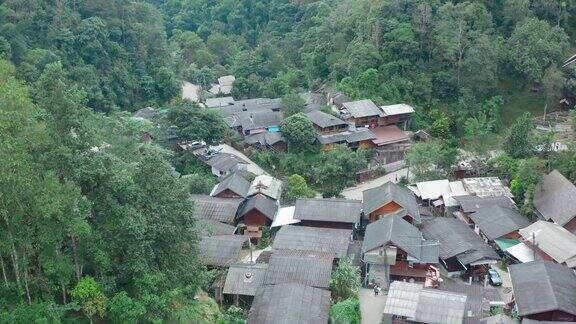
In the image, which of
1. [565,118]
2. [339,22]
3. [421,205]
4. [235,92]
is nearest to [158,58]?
[235,92]

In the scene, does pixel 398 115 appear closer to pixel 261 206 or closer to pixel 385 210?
pixel 385 210

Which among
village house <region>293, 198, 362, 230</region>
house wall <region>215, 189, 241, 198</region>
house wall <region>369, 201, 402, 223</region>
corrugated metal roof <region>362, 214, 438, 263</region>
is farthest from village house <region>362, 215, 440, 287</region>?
house wall <region>215, 189, 241, 198</region>

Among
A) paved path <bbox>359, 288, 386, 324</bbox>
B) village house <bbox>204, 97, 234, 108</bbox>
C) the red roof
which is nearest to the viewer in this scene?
paved path <bbox>359, 288, 386, 324</bbox>

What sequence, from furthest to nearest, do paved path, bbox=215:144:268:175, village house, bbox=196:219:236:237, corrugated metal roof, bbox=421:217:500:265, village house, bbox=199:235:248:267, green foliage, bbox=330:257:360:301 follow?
1. paved path, bbox=215:144:268:175
2. village house, bbox=196:219:236:237
3. corrugated metal roof, bbox=421:217:500:265
4. village house, bbox=199:235:248:267
5. green foliage, bbox=330:257:360:301

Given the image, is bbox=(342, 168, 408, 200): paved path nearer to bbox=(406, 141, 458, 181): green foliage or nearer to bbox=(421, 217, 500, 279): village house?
bbox=(406, 141, 458, 181): green foliage

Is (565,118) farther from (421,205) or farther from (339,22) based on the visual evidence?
(339,22)

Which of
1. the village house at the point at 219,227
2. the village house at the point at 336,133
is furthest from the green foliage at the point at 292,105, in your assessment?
the village house at the point at 219,227

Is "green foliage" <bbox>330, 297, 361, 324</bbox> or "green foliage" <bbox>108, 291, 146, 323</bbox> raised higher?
"green foliage" <bbox>108, 291, 146, 323</bbox>
